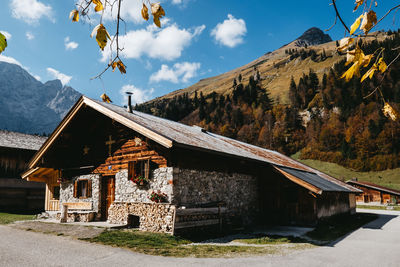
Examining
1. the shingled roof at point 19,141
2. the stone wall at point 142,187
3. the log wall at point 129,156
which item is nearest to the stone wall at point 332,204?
the stone wall at point 142,187

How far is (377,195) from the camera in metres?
43.5

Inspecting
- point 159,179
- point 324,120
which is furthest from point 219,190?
point 324,120

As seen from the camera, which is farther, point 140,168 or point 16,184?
point 16,184

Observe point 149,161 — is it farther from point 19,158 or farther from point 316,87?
point 316,87

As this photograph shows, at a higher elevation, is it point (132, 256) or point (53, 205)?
A: point (53, 205)

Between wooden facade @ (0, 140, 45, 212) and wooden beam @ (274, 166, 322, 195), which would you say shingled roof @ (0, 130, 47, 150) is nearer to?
wooden facade @ (0, 140, 45, 212)

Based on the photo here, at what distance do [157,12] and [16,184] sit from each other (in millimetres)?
30503

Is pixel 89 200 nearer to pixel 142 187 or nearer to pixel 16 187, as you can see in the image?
pixel 142 187

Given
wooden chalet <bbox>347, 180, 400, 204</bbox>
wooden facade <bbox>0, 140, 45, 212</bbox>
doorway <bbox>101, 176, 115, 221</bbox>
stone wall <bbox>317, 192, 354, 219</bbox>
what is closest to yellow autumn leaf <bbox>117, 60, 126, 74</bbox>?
doorway <bbox>101, 176, 115, 221</bbox>

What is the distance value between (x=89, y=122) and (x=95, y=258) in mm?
10778

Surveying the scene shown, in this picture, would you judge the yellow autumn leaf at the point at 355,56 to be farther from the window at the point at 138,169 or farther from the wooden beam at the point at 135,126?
the window at the point at 138,169

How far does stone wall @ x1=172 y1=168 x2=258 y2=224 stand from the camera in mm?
12969

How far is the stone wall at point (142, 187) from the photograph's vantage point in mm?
12859

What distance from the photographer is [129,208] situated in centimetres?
1412
